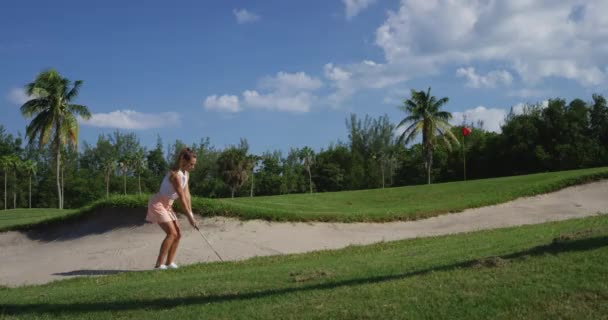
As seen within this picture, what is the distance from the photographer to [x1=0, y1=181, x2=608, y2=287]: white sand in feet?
39.4

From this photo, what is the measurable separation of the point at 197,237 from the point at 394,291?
27.5ft

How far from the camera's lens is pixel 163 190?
10.4m

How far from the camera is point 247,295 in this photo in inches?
263

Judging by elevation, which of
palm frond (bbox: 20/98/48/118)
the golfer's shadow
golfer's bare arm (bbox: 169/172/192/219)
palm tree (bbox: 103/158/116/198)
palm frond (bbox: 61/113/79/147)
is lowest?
the golfer's shadow

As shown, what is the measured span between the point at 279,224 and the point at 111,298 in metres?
7.67

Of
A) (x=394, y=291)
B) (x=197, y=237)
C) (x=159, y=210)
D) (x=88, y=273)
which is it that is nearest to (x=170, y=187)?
(x=159, y=210)

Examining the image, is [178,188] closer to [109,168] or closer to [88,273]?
[88,273]

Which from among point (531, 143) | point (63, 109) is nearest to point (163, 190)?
point (63, 109)

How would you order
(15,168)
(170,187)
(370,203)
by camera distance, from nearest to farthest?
1. (170,187)
2. (370,203)
3. (15,168)

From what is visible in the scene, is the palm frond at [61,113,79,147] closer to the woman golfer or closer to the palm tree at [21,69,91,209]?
the palm tree at [21,69,91,209]

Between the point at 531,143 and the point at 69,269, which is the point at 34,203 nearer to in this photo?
the point at 531,143

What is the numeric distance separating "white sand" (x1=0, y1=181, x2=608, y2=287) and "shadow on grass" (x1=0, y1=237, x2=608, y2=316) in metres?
4.32

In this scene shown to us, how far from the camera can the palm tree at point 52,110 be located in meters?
40.6

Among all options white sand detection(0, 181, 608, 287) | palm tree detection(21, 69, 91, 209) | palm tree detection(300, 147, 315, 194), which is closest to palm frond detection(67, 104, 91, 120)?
palm tree detection(21, 69, 91, 209)
